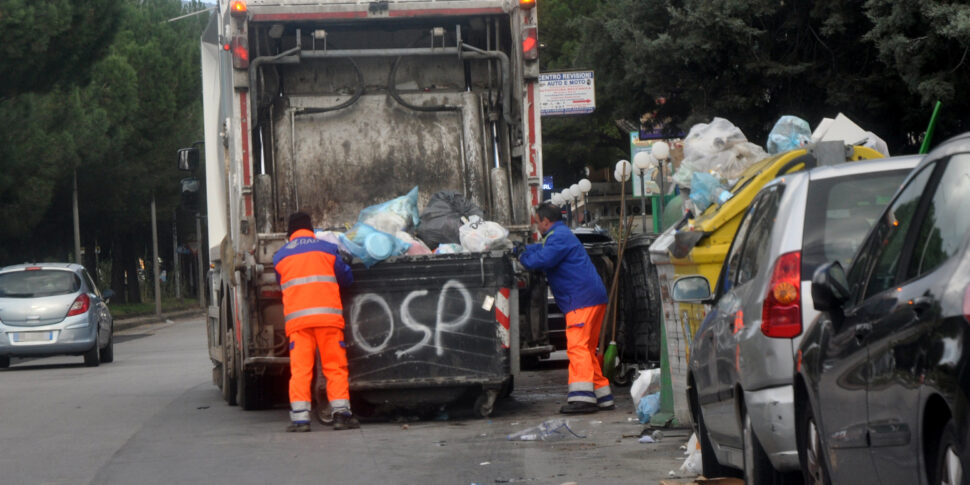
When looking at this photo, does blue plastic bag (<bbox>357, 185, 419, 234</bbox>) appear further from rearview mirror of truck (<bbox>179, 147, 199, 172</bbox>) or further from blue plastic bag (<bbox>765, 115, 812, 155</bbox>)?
rearview mirror of truck (<bbox>179, 147, 199, 172</bbox>)

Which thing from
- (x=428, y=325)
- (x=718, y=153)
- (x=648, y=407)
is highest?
(x=718, y=153)

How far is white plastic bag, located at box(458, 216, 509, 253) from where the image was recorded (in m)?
11.2

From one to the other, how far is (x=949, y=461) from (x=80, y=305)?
18938 mm

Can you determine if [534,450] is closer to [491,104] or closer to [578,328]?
[578,328]

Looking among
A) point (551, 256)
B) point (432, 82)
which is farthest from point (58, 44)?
point (551, 256)

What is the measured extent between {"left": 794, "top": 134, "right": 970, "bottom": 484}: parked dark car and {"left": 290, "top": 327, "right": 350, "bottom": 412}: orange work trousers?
5.45m

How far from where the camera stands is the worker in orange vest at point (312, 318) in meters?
10.4

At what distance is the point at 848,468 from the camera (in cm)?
470

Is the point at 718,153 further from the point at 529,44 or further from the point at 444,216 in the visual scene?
the point at 444,216

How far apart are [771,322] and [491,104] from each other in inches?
291

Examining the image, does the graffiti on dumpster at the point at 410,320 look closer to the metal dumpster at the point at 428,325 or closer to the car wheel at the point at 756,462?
the metal dumpster at the point at 428,325

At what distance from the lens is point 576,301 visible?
11336 mm

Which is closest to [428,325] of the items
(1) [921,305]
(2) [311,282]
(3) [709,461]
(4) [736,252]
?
(2) [311,282]

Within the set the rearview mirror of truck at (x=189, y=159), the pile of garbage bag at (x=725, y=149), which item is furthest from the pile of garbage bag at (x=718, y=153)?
the rearview mirror of truck at (x=189, y=159)
